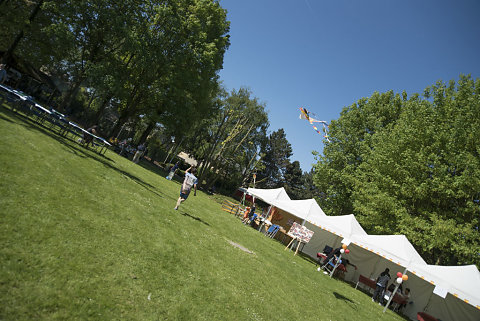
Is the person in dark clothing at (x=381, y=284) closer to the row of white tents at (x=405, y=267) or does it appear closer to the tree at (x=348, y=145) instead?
the row of white tents at (x=405, y=267)

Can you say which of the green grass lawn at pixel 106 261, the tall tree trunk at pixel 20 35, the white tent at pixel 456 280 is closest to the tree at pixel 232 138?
the tall tree trunk at pixel 20 35

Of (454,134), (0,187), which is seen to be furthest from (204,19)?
(0,187)

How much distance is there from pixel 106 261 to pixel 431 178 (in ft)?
71.5

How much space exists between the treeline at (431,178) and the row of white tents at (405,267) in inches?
98.4

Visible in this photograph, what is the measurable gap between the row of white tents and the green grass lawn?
6.75 metres

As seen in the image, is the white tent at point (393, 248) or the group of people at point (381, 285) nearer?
the white tent at point (393, 248)

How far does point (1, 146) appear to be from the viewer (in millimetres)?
6934

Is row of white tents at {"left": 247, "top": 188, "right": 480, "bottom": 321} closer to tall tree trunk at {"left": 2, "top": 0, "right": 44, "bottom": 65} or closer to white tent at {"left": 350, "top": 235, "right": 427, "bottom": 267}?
white tent at {"left": 350, "top": 235, "right": 427, "bottom": 267}

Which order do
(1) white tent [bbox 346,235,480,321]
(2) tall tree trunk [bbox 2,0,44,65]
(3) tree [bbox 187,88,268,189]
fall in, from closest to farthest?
1. (1) white tent [bbox 346,235,480,321]
2. (2) tall tree trunk [bbox 2,0,44,65]
3. (3) tree [bbox 187,88,268,189]

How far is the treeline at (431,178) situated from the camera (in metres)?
17.1

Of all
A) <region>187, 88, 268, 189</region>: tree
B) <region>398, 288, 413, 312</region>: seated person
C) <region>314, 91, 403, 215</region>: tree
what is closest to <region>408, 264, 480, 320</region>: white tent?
<region>398, 288, 413, 312</region>: seated person

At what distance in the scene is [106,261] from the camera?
15.0ft

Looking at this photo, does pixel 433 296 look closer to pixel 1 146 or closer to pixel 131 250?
pixel 131 250

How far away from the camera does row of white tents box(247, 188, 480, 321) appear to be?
510 inches
